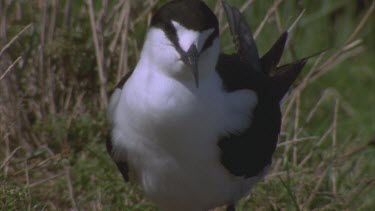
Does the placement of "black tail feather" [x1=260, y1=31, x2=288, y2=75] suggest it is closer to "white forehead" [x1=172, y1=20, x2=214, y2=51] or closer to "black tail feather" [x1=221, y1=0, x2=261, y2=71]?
"black tail feather" [x1=221, y1=0, x2=261, y2=71]

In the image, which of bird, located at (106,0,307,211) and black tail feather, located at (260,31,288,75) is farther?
black tail feather, located at (260,31,288,75)

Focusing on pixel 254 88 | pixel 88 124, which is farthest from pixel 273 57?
pixel 88 124

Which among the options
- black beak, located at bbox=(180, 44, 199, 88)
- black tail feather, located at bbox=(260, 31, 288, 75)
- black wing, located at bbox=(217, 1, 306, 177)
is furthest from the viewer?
black tail feather, located at bbox=(260, 31, 288, 75)

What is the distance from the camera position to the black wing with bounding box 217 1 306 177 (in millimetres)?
3590

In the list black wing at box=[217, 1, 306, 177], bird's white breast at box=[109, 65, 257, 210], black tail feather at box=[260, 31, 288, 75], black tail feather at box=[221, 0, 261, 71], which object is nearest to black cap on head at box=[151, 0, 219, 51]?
bird's white breast at box=[109, 65, 257, 210]

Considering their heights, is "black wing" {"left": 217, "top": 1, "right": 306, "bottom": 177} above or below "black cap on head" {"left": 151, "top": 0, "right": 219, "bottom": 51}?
below

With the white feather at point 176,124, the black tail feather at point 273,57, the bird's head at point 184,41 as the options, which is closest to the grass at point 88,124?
the black tail feather at point 273,57

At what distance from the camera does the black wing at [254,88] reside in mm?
3590

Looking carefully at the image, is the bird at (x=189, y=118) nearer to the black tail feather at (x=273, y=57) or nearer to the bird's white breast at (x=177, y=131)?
the bird's white breast at (x=177, y=131)

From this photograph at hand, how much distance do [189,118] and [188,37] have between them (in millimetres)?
316

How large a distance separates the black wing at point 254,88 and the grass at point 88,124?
0.69 feet

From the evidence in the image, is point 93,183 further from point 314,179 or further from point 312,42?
point 312,42

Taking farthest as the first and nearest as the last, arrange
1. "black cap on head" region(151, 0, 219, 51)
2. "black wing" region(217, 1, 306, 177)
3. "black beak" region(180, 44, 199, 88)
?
"black wing" region(217, 1, 306, 177) → "black cap on head" region(151, 0, 219, 51) → "black beak" region(180, 44, 199, 88)

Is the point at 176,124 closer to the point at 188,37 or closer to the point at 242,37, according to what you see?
the point at 188,37
